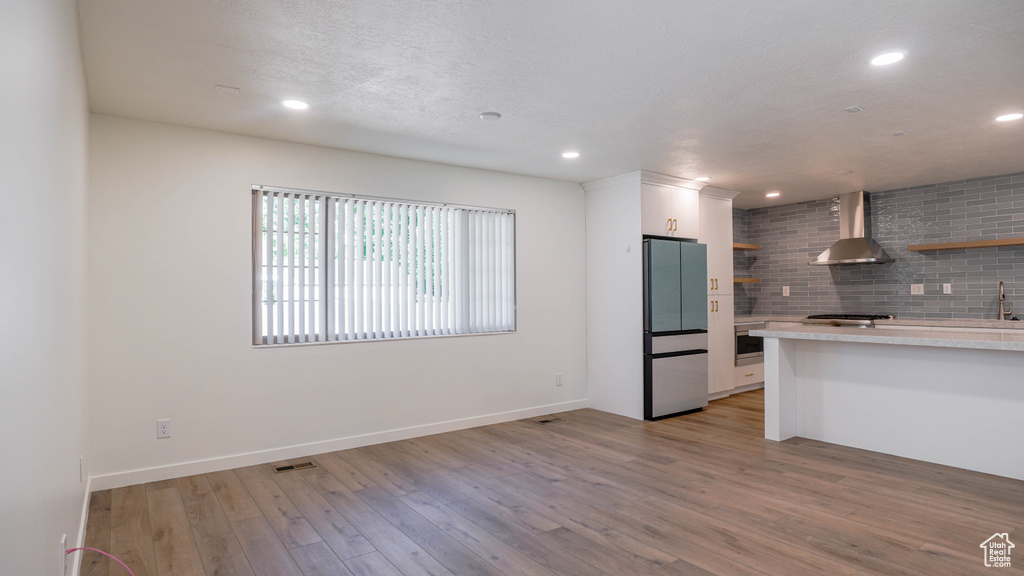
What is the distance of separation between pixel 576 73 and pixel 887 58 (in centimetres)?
152

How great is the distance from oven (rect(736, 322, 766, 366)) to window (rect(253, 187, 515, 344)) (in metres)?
2.93

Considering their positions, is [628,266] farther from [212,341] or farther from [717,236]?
[212,341]

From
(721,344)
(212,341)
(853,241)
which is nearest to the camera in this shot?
(212,341)

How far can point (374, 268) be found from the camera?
4.37 meters

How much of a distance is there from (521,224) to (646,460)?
2510mm

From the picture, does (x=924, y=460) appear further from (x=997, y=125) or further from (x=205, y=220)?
(x=205, y=220)

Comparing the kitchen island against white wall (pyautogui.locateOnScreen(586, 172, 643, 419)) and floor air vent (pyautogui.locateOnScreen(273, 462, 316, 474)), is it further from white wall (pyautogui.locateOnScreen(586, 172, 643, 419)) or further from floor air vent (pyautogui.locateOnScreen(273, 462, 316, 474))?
floor air vent (pyautogui.locateOnScreen(273, 462, 316, 474))

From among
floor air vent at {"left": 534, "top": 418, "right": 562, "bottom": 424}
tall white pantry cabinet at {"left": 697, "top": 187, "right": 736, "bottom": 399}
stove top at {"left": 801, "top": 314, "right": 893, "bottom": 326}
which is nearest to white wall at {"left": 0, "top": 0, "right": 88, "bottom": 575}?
floor air vent at {"left": 534, "top": 418, "right": 562, "bottom": 424}

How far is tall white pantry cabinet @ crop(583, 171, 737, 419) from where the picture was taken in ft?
17.1

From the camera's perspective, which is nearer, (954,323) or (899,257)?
(954,323)

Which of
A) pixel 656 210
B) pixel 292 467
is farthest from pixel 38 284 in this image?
pixel 656 210

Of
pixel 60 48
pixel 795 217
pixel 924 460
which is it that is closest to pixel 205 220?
pixel 60 48

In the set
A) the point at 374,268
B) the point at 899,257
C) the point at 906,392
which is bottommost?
the point at 906,392

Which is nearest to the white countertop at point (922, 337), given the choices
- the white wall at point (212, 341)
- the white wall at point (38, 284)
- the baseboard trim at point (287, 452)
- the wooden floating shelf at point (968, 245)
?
the wooden floating shelf at point (968, 245)
